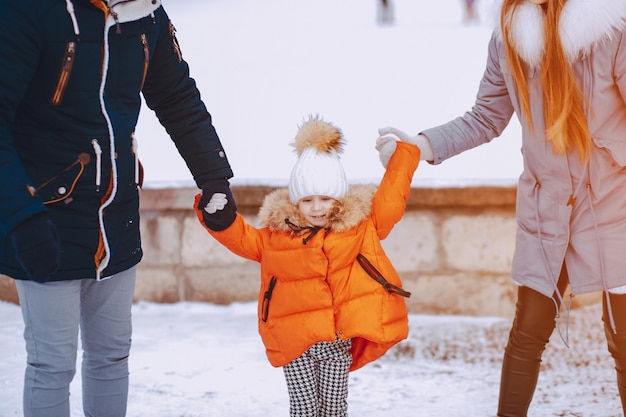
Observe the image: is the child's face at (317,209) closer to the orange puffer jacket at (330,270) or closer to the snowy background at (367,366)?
the orange puffer jacket at (330,270)

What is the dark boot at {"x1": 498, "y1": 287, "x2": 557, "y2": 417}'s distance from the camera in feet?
8.65

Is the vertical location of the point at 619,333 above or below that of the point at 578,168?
below

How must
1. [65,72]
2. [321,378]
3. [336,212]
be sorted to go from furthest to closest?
1. [321,378]
2. [336,212]
3. [65,72]

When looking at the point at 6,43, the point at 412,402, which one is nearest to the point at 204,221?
the point at 6,43

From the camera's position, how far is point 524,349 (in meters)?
2.68

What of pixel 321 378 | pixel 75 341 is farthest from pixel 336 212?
pixel 75 341

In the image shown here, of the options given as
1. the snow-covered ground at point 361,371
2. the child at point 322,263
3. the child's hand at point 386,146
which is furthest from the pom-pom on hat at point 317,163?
the snow-covered ground at point 361,371

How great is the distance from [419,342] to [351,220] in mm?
1697

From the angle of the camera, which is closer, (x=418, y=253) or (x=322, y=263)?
(x=322, y=263)

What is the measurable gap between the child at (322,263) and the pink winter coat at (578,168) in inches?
14.0

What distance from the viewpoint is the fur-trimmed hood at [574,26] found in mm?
2320

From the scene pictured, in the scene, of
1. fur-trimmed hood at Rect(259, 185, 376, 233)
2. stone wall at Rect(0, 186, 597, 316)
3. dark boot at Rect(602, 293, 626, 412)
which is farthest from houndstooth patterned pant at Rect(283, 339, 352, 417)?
stone wall at Rect(0, 186, 597, 316)

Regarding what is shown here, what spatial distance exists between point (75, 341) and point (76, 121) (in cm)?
61

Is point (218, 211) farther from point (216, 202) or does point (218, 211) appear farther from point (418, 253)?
point (418, 253)
